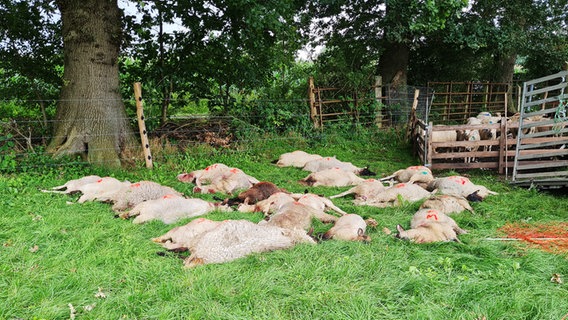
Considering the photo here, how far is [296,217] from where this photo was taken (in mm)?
4766

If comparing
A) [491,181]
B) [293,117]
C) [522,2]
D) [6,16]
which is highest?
[522,2]

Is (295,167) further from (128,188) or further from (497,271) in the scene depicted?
(497,271)

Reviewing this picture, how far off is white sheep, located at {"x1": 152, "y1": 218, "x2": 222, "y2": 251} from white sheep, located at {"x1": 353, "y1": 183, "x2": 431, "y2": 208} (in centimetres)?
257

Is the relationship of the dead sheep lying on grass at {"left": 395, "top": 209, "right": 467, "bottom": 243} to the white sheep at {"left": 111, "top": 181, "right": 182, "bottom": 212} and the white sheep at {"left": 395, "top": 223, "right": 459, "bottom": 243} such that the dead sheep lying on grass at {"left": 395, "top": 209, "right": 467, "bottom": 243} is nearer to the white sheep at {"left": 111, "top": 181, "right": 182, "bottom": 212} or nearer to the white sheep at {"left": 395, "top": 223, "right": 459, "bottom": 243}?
the white sheep at {"left": 395, "top": 223, "right": 459, "bottom": 243}

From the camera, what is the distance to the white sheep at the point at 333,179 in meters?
7.34

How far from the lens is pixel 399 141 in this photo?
11.7 m

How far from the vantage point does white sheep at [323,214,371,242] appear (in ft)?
14.5

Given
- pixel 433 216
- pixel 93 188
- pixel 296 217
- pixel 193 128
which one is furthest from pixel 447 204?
pixel 193 128

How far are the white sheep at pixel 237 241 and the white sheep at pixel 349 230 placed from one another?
33 cm

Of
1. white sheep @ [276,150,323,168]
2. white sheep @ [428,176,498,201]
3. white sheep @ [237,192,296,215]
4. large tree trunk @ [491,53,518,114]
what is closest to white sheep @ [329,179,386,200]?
white sheep @ [428,176,498,201]

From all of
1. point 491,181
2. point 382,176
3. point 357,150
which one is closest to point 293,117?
point 357,150

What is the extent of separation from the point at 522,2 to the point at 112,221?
50.0ft

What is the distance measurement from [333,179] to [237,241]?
11.9 ft

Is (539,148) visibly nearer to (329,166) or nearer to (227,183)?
(329,166)
